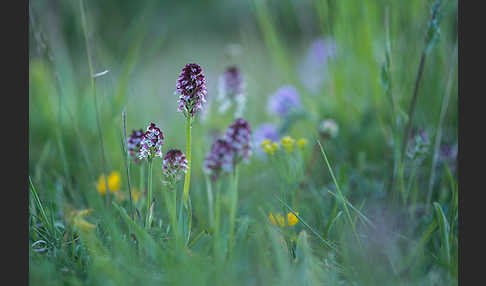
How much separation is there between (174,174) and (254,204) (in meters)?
0.24

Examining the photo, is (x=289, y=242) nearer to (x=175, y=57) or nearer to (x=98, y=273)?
(x=98, y=273)

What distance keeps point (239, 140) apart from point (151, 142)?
177 mm

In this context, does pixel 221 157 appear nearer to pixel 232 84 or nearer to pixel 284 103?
pixel 232 84

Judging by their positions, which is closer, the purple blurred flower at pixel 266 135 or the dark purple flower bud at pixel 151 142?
the dark purple flower bud at pixel 151 142

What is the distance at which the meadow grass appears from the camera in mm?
821

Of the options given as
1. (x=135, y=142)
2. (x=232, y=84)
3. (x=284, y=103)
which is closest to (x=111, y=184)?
(x=135, y=142)

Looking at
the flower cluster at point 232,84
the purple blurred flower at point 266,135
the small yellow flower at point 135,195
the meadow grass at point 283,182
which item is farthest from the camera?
the purple blurred flower at point 266,135

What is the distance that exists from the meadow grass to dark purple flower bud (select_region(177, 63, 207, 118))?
33 millimetres

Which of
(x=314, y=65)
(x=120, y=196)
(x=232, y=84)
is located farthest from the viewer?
(x=314, y=65)

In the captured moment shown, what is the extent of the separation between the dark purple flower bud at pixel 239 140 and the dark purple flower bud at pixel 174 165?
107 millimetres

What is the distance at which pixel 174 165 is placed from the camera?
0.86 metres

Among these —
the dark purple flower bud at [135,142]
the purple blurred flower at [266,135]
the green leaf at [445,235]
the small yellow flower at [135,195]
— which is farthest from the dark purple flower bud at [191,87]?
the purple blurred flower at [266,135]

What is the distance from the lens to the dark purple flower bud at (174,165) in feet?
2.82

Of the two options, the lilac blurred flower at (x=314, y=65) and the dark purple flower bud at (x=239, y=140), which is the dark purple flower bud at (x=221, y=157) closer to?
the dark purple flower bud at (x=239, y=140)
